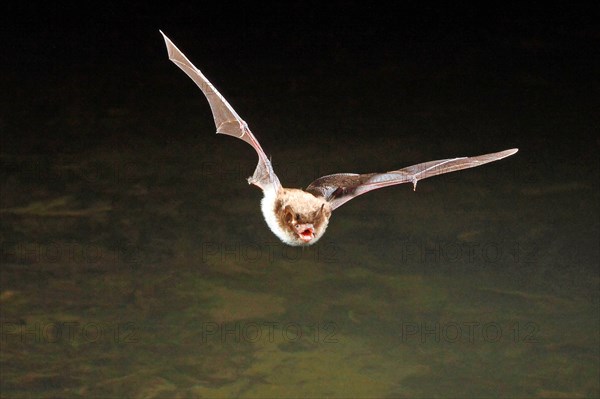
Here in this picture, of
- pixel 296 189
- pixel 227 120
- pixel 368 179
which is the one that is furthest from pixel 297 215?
pixel 227 120

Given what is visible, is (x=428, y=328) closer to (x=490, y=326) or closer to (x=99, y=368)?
(x=490, y=326)

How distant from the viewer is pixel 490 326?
3818mm

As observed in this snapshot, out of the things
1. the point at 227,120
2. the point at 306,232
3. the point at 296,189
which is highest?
the point at 227,120

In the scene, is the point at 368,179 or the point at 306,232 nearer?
the point at 306,232

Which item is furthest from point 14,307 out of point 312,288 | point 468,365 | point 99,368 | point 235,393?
point 468,365

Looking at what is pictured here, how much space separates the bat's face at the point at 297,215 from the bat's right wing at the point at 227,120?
44mm

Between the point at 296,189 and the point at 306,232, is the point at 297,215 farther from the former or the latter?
the point at 296,189

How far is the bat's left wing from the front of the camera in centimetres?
182

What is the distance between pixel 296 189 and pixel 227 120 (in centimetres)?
30

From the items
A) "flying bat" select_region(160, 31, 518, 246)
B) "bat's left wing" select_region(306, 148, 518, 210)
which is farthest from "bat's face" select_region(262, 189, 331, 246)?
"bat's left wing" select_region(306, 148, 518, 210)

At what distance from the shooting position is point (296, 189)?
1.75 m

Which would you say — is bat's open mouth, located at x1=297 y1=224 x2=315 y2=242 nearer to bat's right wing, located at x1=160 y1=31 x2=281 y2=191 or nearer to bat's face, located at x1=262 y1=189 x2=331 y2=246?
bat's face, located at x1=262 y1=189 x2=331 y2=246

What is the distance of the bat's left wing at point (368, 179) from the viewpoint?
5.98ft

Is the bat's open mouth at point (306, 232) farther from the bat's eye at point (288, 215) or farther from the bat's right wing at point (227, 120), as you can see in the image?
the bat's right wing at point (227, 120)
